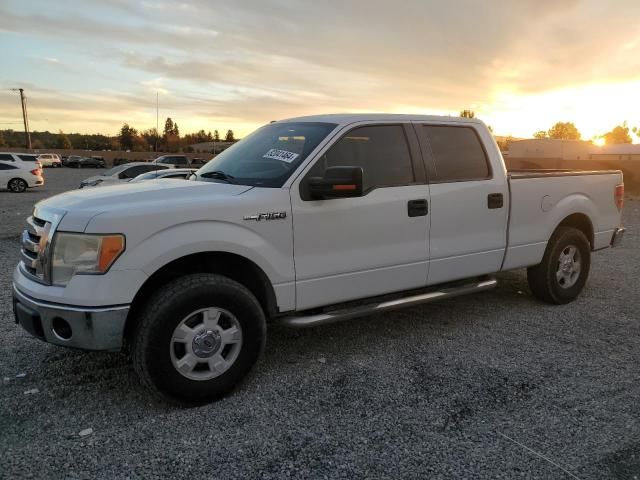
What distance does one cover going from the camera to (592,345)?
4.48m

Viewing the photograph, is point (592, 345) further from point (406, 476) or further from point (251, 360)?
point (251, 360)

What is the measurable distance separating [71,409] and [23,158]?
972 inches

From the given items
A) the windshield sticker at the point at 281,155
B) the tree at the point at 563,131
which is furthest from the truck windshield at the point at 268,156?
the tree at the point at 563,131

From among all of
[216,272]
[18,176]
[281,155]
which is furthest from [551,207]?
[18,176]

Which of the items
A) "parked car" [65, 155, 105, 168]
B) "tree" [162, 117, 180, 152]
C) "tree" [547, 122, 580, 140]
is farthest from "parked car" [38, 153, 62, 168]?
"tree" [547, 122, 580, 140]

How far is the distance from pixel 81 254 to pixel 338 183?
1.68 m

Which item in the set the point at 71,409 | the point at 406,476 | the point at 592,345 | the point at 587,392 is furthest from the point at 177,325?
the point at 592,345

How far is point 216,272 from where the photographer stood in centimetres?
360

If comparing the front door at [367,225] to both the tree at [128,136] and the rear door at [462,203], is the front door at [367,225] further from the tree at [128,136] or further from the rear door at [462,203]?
the tree at [128,136]

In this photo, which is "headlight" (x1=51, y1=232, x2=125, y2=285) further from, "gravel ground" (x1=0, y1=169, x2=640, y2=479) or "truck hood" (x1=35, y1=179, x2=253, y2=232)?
"gravel ground" (x1=0, y1=169, x2=640, y2=479)

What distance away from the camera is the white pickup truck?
3074mm

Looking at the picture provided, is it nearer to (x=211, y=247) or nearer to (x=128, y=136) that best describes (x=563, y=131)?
(x=128, y=136)

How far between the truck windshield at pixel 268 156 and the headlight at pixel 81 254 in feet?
3.71

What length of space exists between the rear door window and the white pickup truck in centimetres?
1
